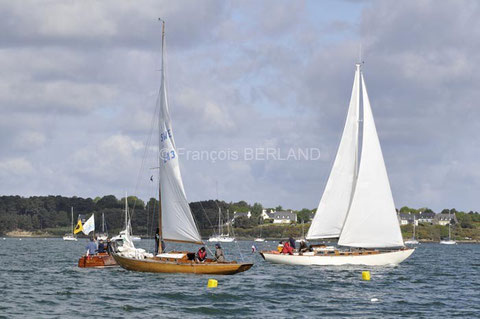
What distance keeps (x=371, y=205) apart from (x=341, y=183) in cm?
360

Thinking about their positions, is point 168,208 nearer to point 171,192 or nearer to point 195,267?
point 171,192

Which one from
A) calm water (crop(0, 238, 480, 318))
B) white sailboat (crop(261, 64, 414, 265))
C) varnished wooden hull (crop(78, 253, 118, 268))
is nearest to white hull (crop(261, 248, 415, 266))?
white sailboat (crop(261, 64, 414, 265))

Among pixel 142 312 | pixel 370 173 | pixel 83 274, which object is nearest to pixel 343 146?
pixel 370 173

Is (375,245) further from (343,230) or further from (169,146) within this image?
(169,146)

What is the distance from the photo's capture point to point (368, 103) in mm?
62188

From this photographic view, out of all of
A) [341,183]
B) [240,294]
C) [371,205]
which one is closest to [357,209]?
[371,205]

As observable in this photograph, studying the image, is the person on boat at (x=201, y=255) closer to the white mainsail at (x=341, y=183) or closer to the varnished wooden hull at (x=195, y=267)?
the varnished wooden hull at (x=195, y=267)

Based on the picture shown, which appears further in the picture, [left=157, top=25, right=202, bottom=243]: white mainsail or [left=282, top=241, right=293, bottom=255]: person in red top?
[left=282, top=241, right=293, bottom=255]: person in red top

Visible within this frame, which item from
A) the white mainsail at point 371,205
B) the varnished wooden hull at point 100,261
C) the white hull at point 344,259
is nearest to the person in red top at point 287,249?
the white hull at point 344,259

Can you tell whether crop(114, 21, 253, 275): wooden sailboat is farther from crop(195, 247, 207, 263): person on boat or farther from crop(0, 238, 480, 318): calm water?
crop(0, 238, 480, 318): calm water

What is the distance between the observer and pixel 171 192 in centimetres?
5038

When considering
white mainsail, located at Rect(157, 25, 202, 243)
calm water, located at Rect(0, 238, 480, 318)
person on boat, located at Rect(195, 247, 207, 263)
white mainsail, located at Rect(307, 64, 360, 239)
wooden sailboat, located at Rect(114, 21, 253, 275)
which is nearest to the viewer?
calm water, located at Rect(0, 238, 480, 318)

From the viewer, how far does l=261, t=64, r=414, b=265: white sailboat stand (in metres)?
59.7

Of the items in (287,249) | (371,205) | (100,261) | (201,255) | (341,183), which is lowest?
(100,261)
